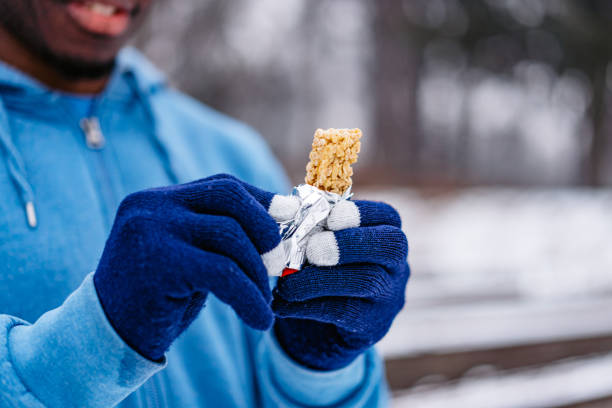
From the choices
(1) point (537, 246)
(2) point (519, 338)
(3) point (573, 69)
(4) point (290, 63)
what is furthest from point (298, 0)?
(2) point (519, 338)

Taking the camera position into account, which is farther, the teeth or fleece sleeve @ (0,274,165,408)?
the teeth

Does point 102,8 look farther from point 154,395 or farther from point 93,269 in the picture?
point 154,395

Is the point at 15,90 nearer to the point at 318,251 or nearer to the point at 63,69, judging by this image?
the point at 63,69

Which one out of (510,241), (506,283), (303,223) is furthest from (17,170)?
(510,241)

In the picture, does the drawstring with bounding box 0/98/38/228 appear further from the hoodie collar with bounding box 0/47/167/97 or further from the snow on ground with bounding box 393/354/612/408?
the snow on ground with bounding box 393/354/612/408

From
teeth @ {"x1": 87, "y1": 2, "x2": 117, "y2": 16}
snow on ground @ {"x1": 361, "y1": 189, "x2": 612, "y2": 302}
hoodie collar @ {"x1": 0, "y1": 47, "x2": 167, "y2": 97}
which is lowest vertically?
snow on ground @ {"x1": 361, "y1": 189, "x2": 612, "y2": 302}

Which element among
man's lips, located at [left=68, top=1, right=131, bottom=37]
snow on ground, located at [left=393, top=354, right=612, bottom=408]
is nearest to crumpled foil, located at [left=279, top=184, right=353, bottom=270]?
man's lips, located at [left=68, top=1, right=131, bottom=37]

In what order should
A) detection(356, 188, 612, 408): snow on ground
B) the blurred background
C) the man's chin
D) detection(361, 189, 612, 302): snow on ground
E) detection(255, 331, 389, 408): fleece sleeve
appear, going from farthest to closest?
1. detection(361, 189, 612, 302): snow on ground
2. the blurred background
3. detection(356, 188, 612, 408): snow on ground
4. the man's chin
5. detection(255, 331, 389, 408): fleece sleeve

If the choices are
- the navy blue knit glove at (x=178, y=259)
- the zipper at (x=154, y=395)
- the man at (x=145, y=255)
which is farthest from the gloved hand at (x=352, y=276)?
the zipper at (x=154, y=395)
